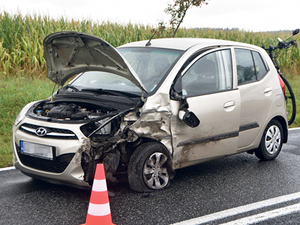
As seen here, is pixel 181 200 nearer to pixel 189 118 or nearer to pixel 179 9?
pixel 189 118

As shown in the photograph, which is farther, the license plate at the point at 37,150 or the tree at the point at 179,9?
the tree at the point at 179,9

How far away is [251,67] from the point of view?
5.67 metres

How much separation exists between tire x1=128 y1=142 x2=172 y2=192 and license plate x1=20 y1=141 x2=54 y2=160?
0.88 m

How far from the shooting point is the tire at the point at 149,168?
4.22 m

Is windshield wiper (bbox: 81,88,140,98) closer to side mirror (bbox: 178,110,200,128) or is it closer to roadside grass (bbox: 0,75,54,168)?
side mirror (bbox: 178,110,200,128)

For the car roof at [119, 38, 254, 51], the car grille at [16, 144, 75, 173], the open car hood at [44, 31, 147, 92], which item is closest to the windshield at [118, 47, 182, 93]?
the car roof at [119, 38, 254, 51]

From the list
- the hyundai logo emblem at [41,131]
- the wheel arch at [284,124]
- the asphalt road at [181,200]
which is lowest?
the asphalt road at [181,200]

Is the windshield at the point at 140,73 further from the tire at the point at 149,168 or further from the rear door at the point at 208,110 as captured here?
the tire at the point at 149,168

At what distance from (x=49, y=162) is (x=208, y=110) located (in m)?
2.00

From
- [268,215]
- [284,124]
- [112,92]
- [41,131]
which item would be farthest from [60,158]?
[284,124]

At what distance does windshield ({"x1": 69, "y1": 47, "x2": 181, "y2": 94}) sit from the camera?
185 inches

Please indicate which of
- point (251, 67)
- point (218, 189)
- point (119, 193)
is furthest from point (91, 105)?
point (251, 67)

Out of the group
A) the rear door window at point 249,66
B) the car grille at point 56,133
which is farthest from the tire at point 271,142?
the car grille at point 56,133

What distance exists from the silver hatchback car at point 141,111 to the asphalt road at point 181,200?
0.87 feet
